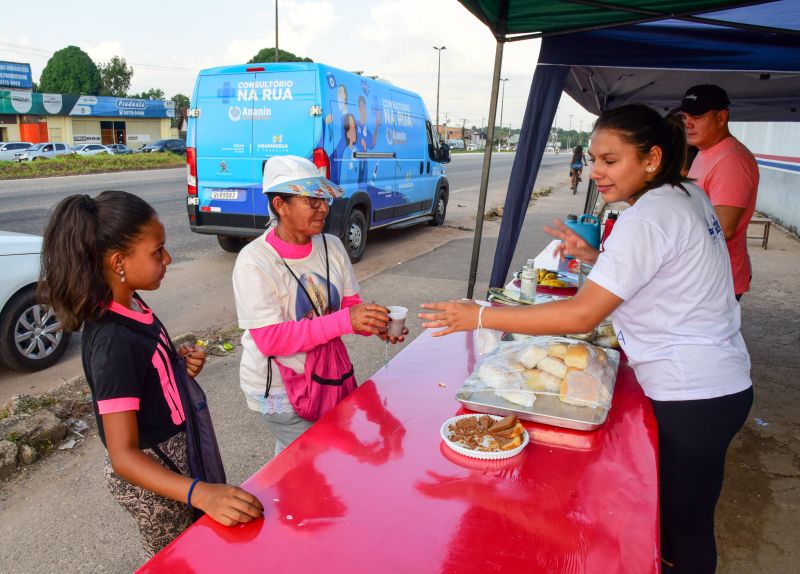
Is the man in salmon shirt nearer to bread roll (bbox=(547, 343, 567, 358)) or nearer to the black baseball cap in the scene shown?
the black baseball cap

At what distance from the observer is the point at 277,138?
7.18 m

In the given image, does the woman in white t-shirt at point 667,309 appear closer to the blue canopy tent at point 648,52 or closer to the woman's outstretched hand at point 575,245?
the woman's outstretched hand at point 575,245

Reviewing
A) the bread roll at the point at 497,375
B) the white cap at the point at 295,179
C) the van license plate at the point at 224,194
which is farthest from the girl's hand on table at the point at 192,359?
the van license plate at the point at 224,194

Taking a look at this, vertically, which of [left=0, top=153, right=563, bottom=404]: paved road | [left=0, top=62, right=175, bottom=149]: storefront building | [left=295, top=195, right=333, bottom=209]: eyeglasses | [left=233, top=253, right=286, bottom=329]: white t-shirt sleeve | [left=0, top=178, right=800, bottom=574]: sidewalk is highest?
[left=0, top=62, right=175, bottom=149]: storefront building

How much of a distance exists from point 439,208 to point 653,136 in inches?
406

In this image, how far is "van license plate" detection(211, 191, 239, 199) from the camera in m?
7.54

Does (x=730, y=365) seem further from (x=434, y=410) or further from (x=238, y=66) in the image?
(x=238, y=66)

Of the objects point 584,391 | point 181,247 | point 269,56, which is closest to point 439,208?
point 181,247

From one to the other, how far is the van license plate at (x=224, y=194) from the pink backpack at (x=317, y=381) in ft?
18.8

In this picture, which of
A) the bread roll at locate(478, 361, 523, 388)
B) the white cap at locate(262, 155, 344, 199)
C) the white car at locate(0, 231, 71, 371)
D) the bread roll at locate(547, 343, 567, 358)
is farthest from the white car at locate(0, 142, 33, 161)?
the bread roll at locate(547, 343, 567, 358)

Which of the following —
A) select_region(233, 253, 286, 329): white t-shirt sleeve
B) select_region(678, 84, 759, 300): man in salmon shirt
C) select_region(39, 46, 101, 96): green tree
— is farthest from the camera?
select_region(39, 46, 101, 96): green tree

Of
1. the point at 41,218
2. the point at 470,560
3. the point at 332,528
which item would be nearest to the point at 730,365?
the point at 470,560

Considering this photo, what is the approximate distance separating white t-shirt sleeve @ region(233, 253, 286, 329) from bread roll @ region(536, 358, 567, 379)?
98 cm

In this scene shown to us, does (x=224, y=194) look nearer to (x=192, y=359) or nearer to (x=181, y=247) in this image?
(x=181, y=247)
